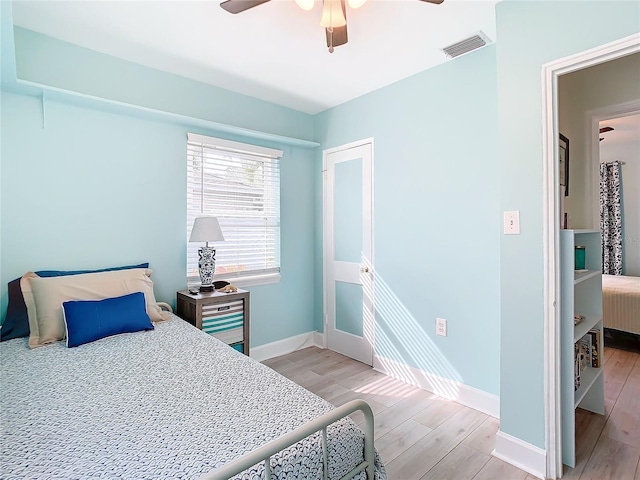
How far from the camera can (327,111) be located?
11.8 feet

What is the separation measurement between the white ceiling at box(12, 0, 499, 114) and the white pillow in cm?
161

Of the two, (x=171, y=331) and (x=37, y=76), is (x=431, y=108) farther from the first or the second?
(x=37, y=76)

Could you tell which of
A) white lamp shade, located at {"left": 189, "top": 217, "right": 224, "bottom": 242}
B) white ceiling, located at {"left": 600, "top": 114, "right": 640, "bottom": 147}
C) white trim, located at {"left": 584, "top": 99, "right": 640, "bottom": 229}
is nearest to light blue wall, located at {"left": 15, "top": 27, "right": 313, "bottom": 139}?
white lamp shade, located at {"left": 189, "top": 217, "right": 224, "bottom": 242}

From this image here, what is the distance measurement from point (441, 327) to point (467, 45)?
6.84 feet

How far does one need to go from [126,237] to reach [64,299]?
0.65 metres

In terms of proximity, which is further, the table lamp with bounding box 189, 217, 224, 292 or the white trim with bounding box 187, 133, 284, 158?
the white trim with bounding box 187, 133, 284, 158

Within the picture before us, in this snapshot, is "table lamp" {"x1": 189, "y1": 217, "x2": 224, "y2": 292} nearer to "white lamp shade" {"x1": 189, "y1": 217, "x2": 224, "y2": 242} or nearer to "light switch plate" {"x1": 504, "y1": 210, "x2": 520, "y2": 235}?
"white lamp shade" {"x1": 189, "y1": 217, "x2": 224, "y2": 242}

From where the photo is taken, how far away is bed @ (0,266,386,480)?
38.1 inches

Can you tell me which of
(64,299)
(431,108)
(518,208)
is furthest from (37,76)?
(518,208)

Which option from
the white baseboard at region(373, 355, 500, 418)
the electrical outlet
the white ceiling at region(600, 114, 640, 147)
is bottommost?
the white baseboard at region(373, 355, 500, 418)

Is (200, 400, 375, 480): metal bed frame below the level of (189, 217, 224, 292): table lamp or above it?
below

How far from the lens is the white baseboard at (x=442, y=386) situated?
7.74 feet

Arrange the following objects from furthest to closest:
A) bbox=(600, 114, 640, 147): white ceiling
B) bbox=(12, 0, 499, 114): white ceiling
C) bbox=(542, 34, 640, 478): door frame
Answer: bbox=(600, 114, 640, 147): white ceiling < bbox=(12, 0, 499, 114): white ceiling < bbox=(542, 34, 640, 478): door frame

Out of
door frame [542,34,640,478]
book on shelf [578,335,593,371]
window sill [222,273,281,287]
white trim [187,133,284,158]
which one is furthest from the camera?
window sill [222,273,281,287]
